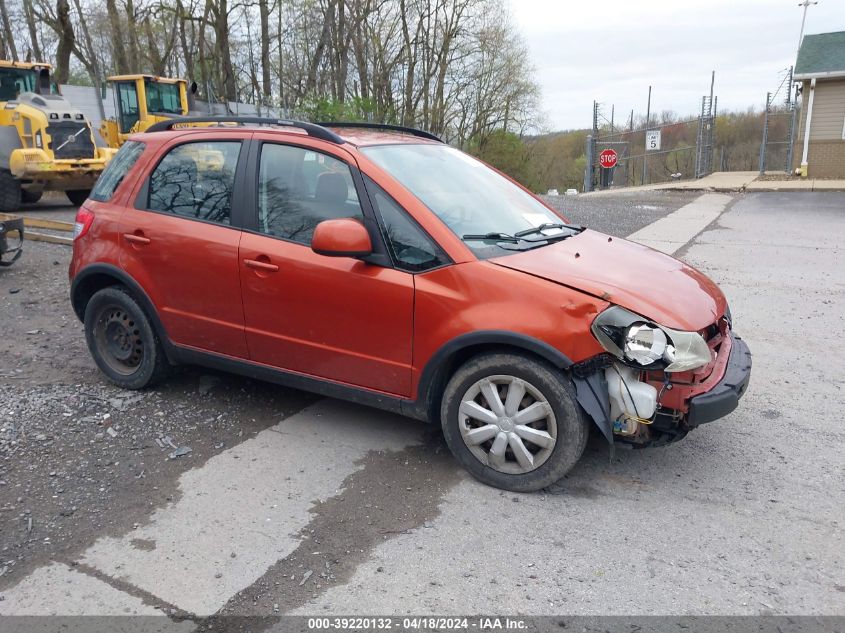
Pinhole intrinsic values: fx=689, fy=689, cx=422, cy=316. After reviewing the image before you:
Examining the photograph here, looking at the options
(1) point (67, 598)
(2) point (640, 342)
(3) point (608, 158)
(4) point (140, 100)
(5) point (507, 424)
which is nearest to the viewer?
(1) point (67, 598)

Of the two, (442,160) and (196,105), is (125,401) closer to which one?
(442,160)

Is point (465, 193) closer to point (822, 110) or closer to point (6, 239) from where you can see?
point (6, 239)

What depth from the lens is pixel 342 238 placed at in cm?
357

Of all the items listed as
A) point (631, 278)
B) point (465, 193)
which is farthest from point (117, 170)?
point (631, 278)

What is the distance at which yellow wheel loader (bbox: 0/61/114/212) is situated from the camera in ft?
44.0

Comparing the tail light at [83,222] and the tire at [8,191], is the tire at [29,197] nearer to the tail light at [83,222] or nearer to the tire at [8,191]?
the tire at [8,191]

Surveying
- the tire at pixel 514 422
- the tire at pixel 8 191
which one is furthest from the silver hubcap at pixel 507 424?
the tire at pixel 8 191

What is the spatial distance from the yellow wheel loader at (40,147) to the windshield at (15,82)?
2 centimetres

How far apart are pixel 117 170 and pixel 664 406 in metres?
3.91

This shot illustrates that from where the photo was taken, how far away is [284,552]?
3.08m

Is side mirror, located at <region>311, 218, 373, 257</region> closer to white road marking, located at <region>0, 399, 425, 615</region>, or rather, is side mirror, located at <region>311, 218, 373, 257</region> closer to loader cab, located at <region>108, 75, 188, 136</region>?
white road marking, located at <region>0, 399, 425, 615</region>

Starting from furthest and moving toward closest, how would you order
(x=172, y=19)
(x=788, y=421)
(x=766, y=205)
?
→ (x=172, y=19), (x=766, y=205), (x=788, y=421)

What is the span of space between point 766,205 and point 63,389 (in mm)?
16509

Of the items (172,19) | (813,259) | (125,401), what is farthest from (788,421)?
(172,19)
